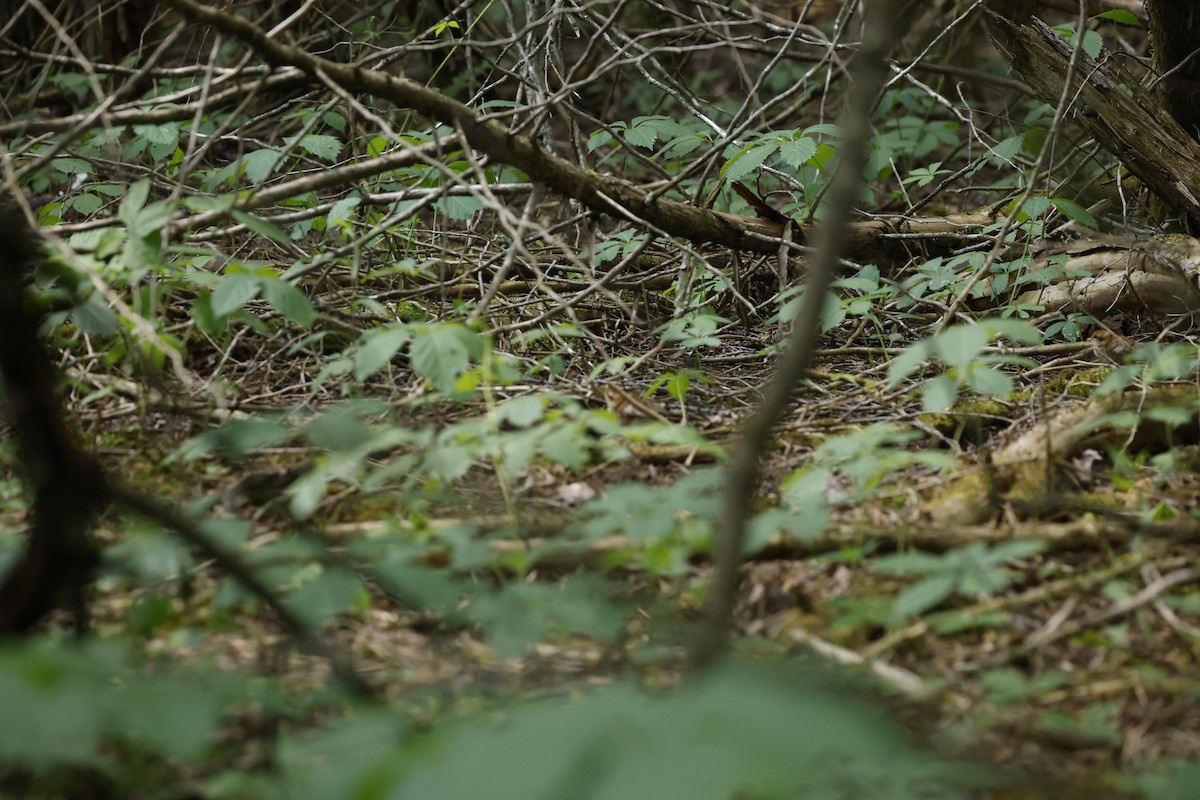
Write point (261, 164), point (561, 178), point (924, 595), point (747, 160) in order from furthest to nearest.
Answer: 1. point (747, 160)
2. point (561, 178)
3. point (261, 164)
4. point (924, 595)

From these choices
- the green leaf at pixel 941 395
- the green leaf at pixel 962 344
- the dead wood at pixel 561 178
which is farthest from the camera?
the dead wood at pixel 561 178

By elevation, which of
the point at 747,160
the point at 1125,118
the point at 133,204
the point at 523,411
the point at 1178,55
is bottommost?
the point at 523,411

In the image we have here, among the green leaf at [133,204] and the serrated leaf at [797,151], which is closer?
the green leaf at [133,204]

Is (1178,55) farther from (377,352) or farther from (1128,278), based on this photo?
(377,352)

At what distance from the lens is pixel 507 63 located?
5715 millimetres

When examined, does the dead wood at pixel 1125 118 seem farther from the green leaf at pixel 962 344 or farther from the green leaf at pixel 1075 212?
the green leaf at pixel 962 344

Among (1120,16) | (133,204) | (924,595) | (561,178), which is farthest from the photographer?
(1120,16)

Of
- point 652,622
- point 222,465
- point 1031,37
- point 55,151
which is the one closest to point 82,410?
point 222,465

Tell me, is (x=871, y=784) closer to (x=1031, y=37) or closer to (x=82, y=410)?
(x=82, y=410)

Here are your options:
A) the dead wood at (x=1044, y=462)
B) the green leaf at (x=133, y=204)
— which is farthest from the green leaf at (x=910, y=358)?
the green leaf at (x=133, y=204)

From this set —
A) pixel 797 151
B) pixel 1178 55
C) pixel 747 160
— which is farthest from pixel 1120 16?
pixel 747 160

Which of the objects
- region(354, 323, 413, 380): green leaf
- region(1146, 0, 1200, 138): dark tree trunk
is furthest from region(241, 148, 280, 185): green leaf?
region(1146, 0, 1200, 138): dark tree trunk

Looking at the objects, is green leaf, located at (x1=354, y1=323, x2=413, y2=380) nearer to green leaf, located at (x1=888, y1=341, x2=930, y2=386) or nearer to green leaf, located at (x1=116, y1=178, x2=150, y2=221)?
green leaf, located at (x1=116, y1=178, x2=150, y2=221)

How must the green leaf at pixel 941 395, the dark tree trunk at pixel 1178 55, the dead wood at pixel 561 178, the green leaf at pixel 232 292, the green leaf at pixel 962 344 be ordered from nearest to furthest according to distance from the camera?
1. the green leaf at pixel 962 344
2. the green leaf at pixel 941 395
3. the green leaf at pixel 232 292
4. the dead wood at pixel 561 178
5. the dark tree trunk at pixel 1178 55
